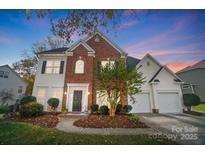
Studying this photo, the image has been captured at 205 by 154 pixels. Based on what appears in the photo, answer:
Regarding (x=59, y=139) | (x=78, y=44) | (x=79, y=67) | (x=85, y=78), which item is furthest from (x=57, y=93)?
(x=59, y=139)

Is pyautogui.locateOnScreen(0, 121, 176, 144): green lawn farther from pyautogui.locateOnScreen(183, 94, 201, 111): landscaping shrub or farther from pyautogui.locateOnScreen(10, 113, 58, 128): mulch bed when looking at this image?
pyautogui.locateOnScreen(183, 94, 201, 111): landscaping shrub

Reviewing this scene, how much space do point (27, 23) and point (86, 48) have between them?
390 cm

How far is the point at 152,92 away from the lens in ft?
24.4

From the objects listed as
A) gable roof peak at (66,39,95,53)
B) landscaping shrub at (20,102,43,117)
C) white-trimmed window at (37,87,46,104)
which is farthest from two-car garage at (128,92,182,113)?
white-trimmed window at (37,87,46,104)

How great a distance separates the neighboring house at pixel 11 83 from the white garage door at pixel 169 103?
970 cm

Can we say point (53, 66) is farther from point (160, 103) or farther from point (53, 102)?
point (160, 103)

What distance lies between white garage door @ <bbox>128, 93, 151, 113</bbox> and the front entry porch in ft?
9.40

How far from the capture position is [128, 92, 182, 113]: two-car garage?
7.04 meters

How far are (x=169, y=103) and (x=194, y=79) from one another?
216 cm

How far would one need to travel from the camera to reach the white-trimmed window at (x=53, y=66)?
25.4ft

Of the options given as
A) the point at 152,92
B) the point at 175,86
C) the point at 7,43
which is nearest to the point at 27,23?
the point at 7,43

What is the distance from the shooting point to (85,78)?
7.37 metres

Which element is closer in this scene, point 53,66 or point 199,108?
point 199,108

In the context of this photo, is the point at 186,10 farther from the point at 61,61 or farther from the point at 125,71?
the point at 61,61
